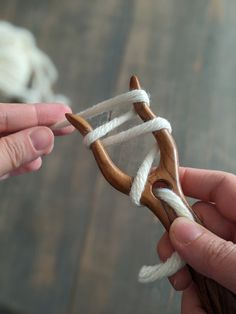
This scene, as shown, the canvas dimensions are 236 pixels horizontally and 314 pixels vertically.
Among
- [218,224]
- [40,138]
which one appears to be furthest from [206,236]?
[40,138]

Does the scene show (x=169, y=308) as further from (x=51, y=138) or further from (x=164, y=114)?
(x=164, y=114)

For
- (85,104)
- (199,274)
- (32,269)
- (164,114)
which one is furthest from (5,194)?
(199,274)

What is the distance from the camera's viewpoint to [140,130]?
0.51m

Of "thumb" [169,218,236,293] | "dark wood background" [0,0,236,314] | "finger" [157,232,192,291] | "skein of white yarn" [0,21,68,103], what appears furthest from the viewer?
"skein of white yarn" [0,21,68,103]

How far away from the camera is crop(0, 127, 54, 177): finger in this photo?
56cm

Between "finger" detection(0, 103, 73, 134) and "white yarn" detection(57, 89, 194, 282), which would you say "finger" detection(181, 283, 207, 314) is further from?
"finger" detection(0, 103, 73, 134)

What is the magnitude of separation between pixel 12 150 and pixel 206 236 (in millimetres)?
284

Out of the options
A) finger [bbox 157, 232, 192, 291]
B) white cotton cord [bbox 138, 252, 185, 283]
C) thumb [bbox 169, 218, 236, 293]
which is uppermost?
thumb [bbox 169, 218, 236, 293]

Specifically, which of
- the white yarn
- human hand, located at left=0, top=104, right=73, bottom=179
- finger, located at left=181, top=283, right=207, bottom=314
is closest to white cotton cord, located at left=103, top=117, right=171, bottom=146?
the white yarn

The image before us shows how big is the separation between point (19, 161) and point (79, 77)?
1.71ft

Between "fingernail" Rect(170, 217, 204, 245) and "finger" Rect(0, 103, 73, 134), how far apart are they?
254 millimetres

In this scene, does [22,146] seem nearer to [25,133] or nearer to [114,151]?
[25,133]

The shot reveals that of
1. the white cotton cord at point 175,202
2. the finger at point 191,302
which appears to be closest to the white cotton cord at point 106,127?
the white cotton cord at point 175,202

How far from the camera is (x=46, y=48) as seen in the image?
1.09 metres
